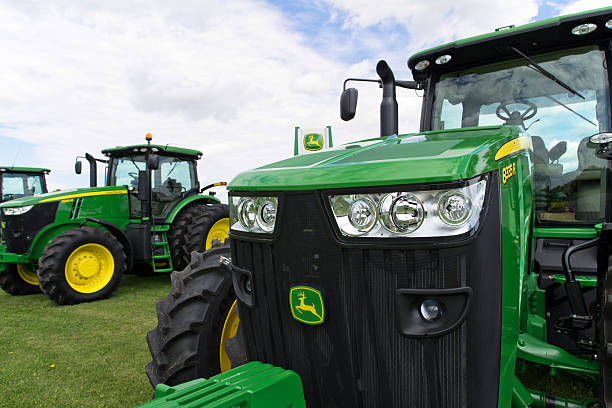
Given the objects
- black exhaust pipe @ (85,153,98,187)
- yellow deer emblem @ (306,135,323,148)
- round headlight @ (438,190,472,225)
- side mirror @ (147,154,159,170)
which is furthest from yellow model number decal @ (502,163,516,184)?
yellow deer emblem @ (306,135,323,148)

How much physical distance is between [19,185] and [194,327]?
37.5 ft

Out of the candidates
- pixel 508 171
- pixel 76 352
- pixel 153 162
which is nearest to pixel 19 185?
pixel 153 162

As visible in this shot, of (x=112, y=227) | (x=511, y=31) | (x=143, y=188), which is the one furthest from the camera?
(x=143, y=188)

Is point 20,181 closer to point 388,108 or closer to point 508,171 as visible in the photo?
point 388,108

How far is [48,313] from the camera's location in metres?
5.68

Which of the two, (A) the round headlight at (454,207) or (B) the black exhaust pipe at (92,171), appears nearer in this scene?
(A) the round headlight at (454,207)

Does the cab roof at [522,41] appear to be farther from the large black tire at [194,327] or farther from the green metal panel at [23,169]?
the green metal panel at [23,169]

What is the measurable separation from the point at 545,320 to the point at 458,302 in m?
1.35

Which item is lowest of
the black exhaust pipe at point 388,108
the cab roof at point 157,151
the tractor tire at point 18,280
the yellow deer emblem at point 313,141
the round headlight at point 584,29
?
the tractor tire at point 18,280

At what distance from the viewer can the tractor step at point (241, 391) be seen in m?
1.23

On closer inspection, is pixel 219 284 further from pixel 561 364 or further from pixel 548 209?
pixel 548 209

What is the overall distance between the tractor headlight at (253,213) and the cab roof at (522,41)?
1793 millimetres

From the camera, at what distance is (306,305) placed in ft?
4.65

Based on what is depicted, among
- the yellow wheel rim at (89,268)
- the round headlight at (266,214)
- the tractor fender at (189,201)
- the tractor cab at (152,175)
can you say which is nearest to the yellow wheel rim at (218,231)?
the tractor fender at (189,201)
